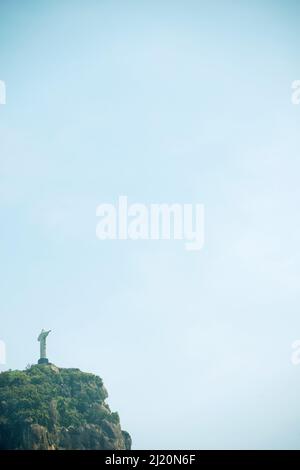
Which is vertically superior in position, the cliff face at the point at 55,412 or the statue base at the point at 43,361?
the statue base at the point at 43,361

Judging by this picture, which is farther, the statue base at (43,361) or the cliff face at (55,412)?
the statue base at (43,361)

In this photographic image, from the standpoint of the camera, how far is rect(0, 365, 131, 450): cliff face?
64.1 meters

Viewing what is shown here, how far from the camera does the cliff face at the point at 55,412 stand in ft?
210

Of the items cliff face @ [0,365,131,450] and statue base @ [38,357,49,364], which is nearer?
cliff face @ [0,365,131,450]

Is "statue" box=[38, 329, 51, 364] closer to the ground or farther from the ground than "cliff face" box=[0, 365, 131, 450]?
farther from the ground

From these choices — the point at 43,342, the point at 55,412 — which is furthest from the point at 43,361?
the point at 55,412

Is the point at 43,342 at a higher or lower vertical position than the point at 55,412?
higher

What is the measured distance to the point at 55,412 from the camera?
6938cm

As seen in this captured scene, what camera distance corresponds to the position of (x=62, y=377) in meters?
79.1

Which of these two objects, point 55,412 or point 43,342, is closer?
point 55,412

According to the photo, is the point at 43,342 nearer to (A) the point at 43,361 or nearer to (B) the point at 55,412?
(A) the point at 43,361
